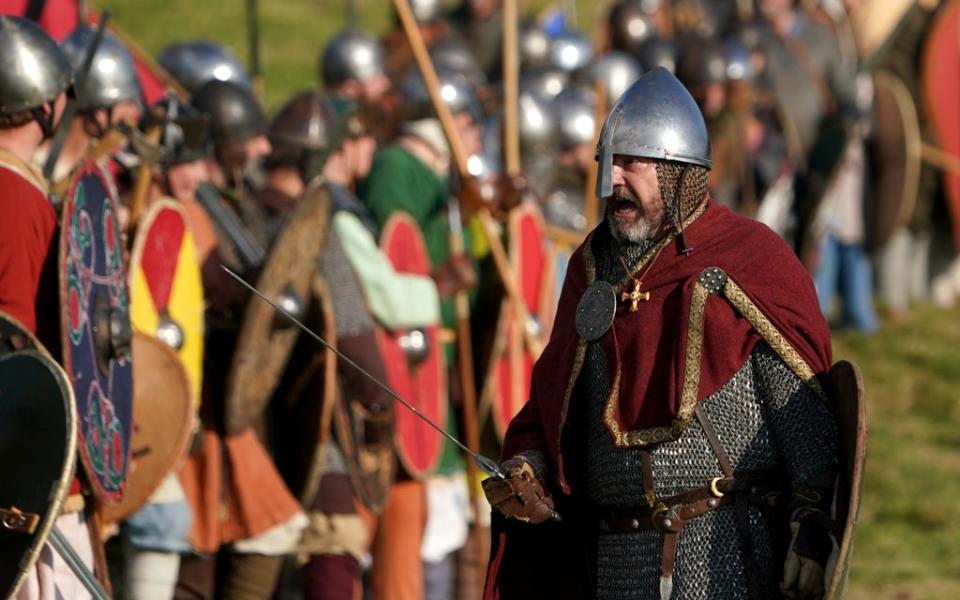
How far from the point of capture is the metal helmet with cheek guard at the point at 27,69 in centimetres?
588

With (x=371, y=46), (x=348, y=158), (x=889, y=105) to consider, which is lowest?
(x=348, y=158)

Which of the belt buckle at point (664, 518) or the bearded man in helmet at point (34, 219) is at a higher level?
the bearded man in helmet at point (34, 219)

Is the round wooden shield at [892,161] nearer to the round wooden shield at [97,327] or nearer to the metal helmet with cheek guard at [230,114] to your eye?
A: the metal helmet with cheek guard at [230,114]

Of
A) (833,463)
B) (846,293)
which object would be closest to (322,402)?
(833,463)

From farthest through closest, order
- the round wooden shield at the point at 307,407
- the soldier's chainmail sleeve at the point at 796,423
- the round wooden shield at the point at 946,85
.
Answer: the round wooden shield at the point at 946,85
the round wooden shield at the point at 307,407
the soldier's chainmail sleeve at the point at 796,423

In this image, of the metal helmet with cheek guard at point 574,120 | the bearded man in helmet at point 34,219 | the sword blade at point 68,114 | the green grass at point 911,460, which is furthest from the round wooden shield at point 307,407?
the metal helmet with cheek guard at point 574,120

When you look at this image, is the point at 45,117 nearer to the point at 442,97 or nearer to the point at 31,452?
the point at 31,452

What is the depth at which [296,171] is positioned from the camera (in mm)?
8023

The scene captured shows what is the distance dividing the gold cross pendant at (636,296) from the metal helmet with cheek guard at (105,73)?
84.3 inches

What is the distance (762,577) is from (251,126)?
3.11m

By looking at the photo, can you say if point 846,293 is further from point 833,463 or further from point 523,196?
point 833,463

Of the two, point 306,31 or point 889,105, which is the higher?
point 306,31

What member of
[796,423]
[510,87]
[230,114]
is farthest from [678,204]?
[510,87]

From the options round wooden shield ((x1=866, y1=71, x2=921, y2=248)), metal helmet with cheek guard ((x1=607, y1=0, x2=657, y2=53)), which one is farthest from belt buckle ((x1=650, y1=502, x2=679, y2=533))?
metal helmet with cheek guard ((x1=607, y1=0, x2=657, y2=53))
